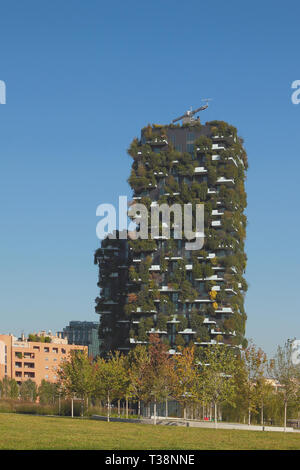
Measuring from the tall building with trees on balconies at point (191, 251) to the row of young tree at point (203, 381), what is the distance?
26.1m

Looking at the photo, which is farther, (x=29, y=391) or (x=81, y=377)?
(x=29, y=391)

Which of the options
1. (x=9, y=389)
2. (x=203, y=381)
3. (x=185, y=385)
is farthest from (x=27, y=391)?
(x=203, y=381)

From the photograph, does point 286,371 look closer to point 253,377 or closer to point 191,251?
point 253,377

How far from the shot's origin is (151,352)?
110 metres

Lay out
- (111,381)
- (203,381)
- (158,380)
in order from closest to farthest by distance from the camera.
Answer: (203,381) < (158,380) < (111,381)

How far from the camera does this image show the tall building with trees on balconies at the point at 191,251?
426 ft

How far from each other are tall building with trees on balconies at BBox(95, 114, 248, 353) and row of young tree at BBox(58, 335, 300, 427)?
85.6ft

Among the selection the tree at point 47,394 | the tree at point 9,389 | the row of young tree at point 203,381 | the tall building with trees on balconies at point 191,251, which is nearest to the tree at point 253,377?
the row of young tree at point 203,381

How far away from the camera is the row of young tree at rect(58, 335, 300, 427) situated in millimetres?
89250

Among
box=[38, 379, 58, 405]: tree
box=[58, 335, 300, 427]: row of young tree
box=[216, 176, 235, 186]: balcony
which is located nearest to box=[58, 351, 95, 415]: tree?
box=[58, 335, 300, 427]: row of young tree

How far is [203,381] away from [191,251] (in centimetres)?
4633

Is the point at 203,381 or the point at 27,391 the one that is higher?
the point at 203,381

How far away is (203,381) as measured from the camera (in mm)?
88812

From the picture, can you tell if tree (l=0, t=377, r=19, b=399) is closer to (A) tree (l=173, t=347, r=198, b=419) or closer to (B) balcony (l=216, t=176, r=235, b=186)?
(B) balcony (l=216, t=176, r=235, b=186)
